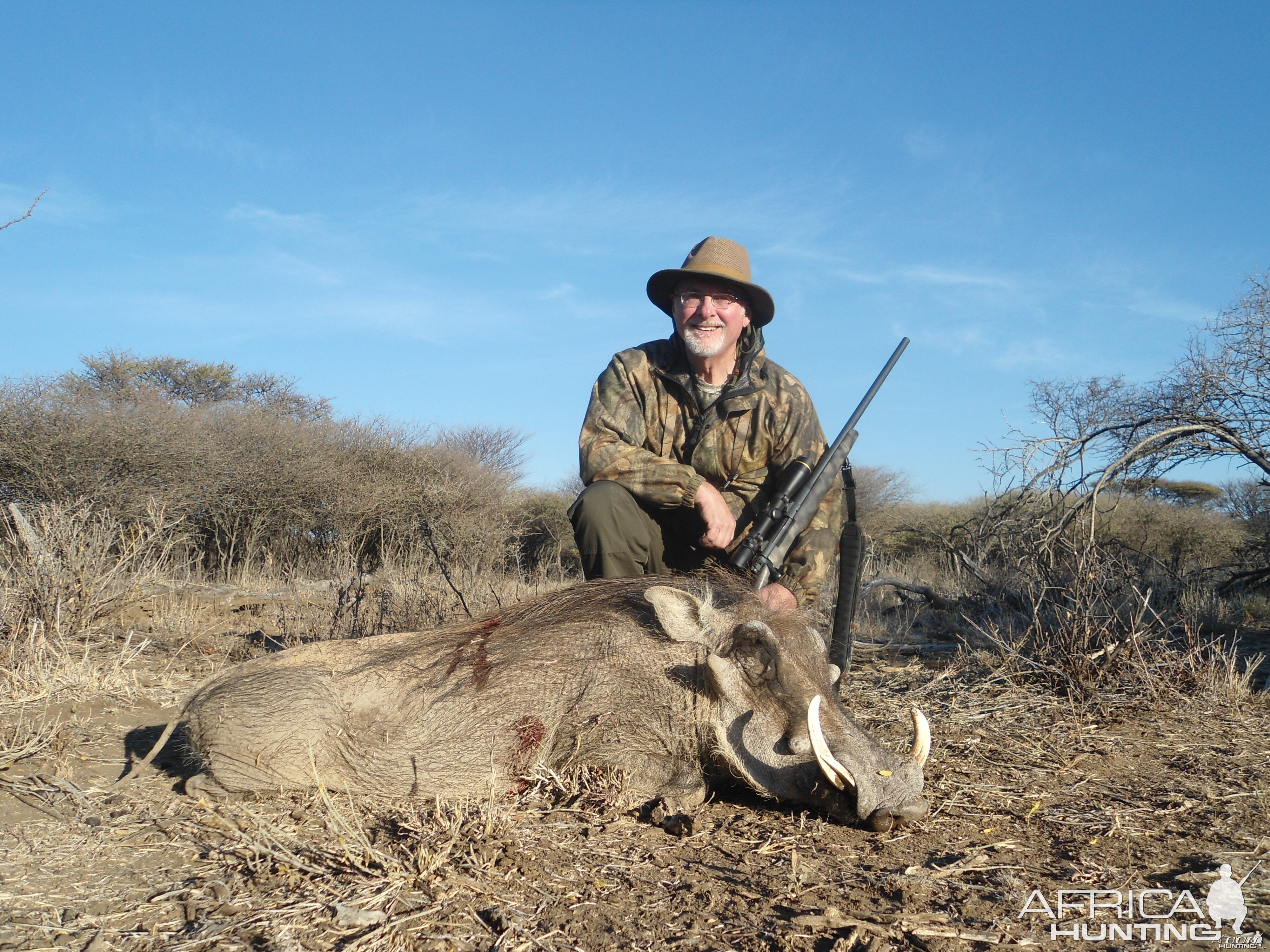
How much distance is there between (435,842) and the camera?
7.74ft

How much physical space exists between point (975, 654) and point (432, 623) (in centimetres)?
346

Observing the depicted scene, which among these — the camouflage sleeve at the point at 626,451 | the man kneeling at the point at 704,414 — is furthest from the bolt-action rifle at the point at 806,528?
the camouflage sleeve at the point at 626,451

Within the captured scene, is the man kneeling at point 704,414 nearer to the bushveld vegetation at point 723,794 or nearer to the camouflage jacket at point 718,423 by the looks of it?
the camouflage jacket at point 718,423

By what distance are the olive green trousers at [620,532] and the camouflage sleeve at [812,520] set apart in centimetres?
44

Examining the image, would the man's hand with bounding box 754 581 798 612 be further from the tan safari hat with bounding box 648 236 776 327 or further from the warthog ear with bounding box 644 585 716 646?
the tan safari hat with bounding box 648 236 776 327

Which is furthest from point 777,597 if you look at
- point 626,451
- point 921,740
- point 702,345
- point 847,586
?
point 702,345

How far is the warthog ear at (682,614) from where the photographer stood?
121 inches

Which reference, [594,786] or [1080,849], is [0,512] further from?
[1080,849]

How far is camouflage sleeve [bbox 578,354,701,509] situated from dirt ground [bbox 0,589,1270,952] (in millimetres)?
1638

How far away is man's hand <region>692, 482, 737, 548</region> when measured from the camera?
4246mm

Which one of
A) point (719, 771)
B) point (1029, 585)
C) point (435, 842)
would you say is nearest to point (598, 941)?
point (435, 842)

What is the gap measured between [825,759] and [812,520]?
83.9 inches

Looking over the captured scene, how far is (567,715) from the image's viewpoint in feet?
10.0

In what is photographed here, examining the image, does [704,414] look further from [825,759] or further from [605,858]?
[605,858]
